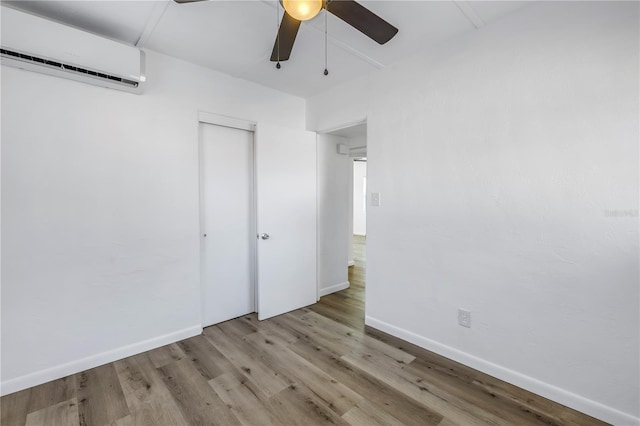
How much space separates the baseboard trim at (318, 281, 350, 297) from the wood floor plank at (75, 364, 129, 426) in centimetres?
227

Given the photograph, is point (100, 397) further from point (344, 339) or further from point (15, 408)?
point (344, 339)

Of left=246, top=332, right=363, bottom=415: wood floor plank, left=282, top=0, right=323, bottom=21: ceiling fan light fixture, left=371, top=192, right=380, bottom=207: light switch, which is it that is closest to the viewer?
left=282, top=0, right=323, bottom=21: ceiling fan light fixture

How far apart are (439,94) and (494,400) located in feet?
7.42

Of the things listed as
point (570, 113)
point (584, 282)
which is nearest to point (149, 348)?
point (584, 282)

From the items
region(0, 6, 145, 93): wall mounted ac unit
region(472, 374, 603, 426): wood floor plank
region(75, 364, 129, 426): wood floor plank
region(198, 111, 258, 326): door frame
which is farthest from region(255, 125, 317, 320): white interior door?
region(472, 374, 603, 426): wood floor plank

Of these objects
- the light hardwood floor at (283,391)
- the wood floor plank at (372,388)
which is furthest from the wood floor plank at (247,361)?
the wood floor plank at (372,388)

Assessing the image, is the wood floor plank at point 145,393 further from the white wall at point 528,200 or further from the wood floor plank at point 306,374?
the white wall at point 528,200

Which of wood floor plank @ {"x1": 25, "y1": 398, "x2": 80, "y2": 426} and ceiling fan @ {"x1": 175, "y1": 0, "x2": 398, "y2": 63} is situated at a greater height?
ceiling fan @ {"x1": 175, "y1": 0, "x2": 398, "y2": 63}

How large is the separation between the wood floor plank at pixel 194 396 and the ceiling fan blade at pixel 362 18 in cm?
243

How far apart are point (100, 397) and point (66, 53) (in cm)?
231

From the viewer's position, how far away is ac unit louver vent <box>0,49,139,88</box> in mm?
1792

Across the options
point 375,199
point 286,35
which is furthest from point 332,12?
point 375,199

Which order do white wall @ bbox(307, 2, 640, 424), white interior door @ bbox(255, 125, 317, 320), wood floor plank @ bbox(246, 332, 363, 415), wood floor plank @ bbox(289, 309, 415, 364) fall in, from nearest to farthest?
white wall @ bbox(307, 2, 640, 424), wood floor plank @ bbox(246, 332, 363, 415), wood floor plank @ bbox(289, 309, 415, 364), white interior door @ bbox(255, 125, 317, 320)

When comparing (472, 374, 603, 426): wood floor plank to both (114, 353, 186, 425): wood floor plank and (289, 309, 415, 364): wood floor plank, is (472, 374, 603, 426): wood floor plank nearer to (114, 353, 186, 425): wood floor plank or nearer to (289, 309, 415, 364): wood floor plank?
(289, 309, 415, 364): wood floor plank
